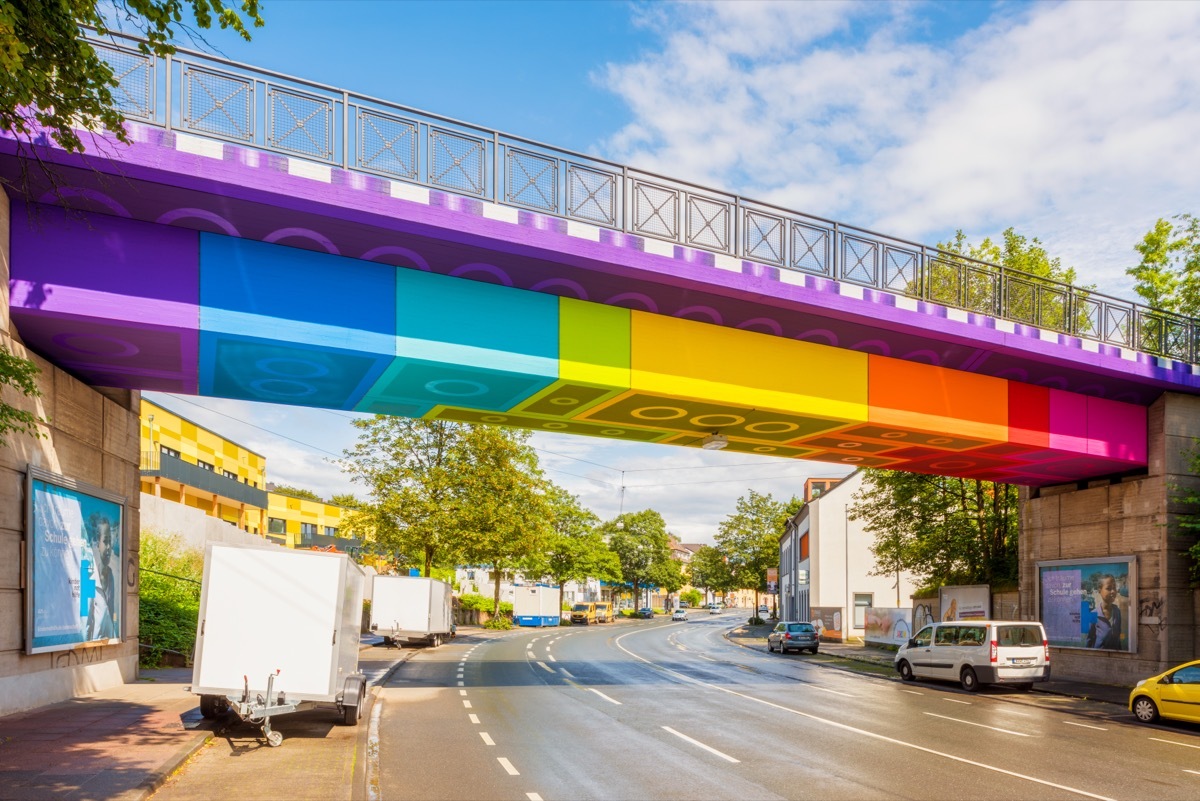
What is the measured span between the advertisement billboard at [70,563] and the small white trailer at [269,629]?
2.77 meters

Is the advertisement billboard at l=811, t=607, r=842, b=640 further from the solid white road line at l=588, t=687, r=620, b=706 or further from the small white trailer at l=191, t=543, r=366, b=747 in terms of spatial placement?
the small white trailer at l=191, t=543, r=366, b=747

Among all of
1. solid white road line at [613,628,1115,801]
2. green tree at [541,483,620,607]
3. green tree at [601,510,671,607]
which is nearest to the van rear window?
solid white road line at [613,628,1115,801]

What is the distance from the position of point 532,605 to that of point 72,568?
188 feet

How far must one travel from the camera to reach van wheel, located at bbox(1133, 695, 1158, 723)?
61.1 ft

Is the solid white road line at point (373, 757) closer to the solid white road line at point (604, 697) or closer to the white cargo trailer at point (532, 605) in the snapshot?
the solid white road line at point (604, 697)

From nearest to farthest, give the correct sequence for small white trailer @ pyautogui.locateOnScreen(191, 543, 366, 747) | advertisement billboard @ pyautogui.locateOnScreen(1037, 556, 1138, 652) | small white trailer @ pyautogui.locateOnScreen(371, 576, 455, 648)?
small white trailer @ pyautogui.locateOnScreen(191, 543, 366, 747)
advertisement billboard @ pyautogui.locateOnScreen(1037, 556, 1138, 652)
small white trailer @ pyautogui.locateOnScreen(371, 576, 455, 648)

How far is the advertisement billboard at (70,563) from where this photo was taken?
1419cm

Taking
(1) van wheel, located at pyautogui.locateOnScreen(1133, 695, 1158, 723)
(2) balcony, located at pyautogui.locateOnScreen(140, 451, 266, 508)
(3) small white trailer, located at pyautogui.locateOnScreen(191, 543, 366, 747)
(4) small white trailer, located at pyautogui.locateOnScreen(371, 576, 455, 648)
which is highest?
(2) balcony, located at pyautogui.locateOnScreen(140, 451, 266, 508)

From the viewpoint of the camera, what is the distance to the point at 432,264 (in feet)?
49.5

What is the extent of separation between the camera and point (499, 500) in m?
47.3

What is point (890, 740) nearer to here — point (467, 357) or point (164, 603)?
point (467, 357)

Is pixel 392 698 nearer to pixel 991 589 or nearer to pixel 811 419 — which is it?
pixel 811 419

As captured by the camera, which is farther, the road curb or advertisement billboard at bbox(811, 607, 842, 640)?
advertisement billboard at bbox(811, 607, 842, 640)

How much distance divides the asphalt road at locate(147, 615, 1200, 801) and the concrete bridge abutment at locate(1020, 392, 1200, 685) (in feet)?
8.98
